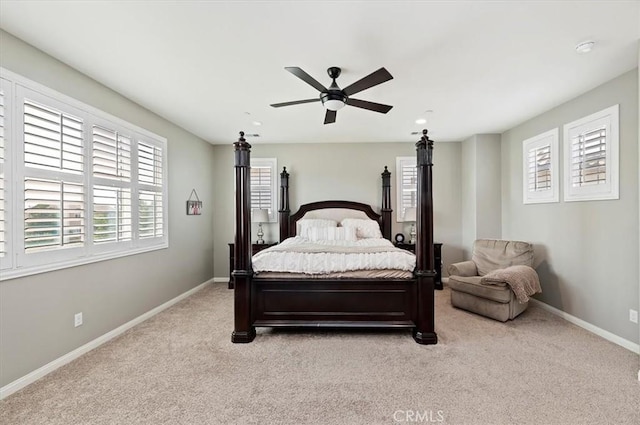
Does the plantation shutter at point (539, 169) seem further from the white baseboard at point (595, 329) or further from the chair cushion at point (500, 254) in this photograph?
the white baseboard at point (595, 329)

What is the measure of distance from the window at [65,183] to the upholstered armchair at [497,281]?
4.15 metres

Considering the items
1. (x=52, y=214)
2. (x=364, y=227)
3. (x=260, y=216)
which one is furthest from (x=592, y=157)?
(x=52, y=214)

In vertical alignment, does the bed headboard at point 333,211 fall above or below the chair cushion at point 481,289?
above

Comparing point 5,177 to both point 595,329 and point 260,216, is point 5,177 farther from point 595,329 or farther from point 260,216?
point 595,329

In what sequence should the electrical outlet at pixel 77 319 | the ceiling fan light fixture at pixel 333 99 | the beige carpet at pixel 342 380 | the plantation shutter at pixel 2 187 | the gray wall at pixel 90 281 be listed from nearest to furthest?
1. the beige carpet at pixel 342 380
2. the plantation shutter at pixel 2 187
3. the gray wall at pixel 90 281
4. the ceiling fan light fixture at pixel 333 99
5. the electrical outlet at pixel 77 319

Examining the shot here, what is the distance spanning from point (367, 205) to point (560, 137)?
9.39 feet

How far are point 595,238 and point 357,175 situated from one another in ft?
11.1

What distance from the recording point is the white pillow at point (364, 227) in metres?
4.89

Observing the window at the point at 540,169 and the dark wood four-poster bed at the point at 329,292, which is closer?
the dark wood four-poster bed at the point at 329,292

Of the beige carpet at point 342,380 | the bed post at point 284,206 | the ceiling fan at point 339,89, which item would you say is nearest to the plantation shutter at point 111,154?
the beige carpet at point 342,380

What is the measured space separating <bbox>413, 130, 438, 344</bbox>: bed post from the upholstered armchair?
102cm

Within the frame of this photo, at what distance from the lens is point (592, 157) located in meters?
3.11

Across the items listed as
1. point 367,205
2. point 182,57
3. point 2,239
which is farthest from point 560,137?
point 2,239

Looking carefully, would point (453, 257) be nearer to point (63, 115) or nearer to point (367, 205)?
point (367, 205)
